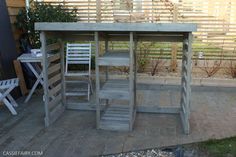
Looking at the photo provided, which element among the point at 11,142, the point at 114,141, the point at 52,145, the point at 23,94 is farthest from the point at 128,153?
the point at 23,94

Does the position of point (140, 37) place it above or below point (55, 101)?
above

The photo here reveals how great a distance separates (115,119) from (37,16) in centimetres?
320

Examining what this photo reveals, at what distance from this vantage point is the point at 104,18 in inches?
263

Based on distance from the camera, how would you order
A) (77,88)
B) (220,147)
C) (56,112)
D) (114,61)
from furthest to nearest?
(77,88) → (56,112) → (114,61) → (220,147)

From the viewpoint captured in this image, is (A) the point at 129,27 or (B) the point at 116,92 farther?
(B) the point at 116,92

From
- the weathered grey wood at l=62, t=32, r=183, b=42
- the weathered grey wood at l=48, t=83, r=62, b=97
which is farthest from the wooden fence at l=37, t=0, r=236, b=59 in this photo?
the weathered grey wood at l=48, t=83, r=62, b=97

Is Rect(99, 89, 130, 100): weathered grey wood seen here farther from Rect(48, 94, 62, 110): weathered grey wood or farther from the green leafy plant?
the green leafy plant

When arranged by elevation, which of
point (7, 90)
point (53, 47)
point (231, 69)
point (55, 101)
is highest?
point (53, 47)

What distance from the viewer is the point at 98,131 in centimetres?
377

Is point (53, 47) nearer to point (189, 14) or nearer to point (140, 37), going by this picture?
point (140, 37)

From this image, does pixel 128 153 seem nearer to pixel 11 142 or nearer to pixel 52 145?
pixel 52 145

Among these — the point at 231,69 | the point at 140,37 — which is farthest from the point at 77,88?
the point at 231,69

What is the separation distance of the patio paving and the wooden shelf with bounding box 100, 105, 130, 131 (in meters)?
0.09

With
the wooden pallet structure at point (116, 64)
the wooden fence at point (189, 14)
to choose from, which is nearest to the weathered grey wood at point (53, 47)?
the wooden pallet structure at point (116, 64)
